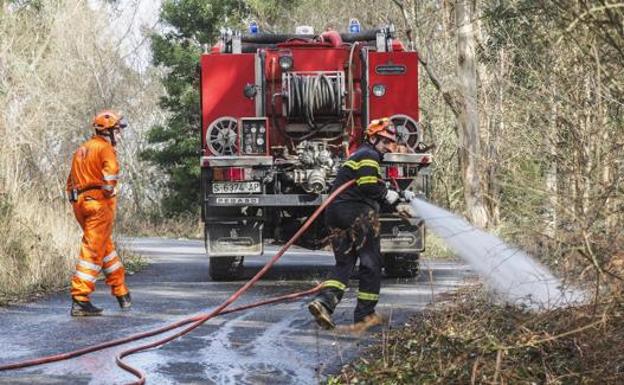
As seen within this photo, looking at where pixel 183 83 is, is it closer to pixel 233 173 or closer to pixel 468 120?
pixel 468 120

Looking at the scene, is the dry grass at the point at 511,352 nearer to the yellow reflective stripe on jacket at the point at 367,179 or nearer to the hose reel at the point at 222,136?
the yellow reflective stripe on jacket at the point at 367,179

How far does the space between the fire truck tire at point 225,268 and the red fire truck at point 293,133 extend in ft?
0.05

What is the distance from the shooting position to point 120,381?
6.32m

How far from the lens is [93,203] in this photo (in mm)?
9516

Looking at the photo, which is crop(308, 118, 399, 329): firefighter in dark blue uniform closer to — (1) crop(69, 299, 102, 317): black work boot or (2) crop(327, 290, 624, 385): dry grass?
(2) crop(327, 290, 624, 385): dry grass

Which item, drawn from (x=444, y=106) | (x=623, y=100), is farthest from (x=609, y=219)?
(x=444, y=106)

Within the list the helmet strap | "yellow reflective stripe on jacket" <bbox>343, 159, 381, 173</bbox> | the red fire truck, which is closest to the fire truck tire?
the red fire truck

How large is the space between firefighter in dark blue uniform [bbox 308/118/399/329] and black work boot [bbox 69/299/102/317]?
230cm

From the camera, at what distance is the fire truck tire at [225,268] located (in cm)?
1251

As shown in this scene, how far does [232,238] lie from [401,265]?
2.11 meters

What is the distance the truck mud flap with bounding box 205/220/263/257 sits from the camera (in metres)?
11.8

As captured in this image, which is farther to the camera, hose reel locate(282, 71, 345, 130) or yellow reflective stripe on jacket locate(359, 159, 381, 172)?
hose reel locate(282, 71, 345, 130)

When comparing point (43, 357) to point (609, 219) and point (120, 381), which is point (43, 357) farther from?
point (609, 219)

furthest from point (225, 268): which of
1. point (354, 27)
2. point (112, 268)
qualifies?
point (354, 27)
